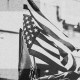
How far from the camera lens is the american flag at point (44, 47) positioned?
298 inches

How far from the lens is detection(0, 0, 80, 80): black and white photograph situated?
7.32 metres

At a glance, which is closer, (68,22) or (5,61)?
(5,61)

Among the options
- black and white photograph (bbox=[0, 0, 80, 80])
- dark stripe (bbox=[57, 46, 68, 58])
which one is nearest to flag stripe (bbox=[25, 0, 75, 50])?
black and white photograph (bbox=[0, 0, 80, 80])

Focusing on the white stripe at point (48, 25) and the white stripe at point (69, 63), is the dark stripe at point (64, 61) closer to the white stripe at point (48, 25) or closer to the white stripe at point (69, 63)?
the white stripe at point (69, 63)

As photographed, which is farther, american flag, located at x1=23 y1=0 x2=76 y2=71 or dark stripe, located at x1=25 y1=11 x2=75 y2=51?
dark stripe, located at x1=25 y1=11 x2=75 y2=51

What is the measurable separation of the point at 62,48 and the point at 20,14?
1.61 meters

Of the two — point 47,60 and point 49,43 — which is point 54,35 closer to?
point 49,43

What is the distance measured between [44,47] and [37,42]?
0.83 feet

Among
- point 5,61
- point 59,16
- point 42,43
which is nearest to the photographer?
point 5,61

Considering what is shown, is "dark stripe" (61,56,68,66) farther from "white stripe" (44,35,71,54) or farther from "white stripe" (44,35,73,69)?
"white stripe" (44,35,71,54)

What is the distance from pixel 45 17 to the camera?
7.97 meters

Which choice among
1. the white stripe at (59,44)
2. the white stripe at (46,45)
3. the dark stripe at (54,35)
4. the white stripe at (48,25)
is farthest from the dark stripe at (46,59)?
the white stripe at (48,25)

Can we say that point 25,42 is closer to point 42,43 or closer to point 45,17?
point 42,43

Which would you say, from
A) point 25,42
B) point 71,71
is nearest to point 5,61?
point 25,42
